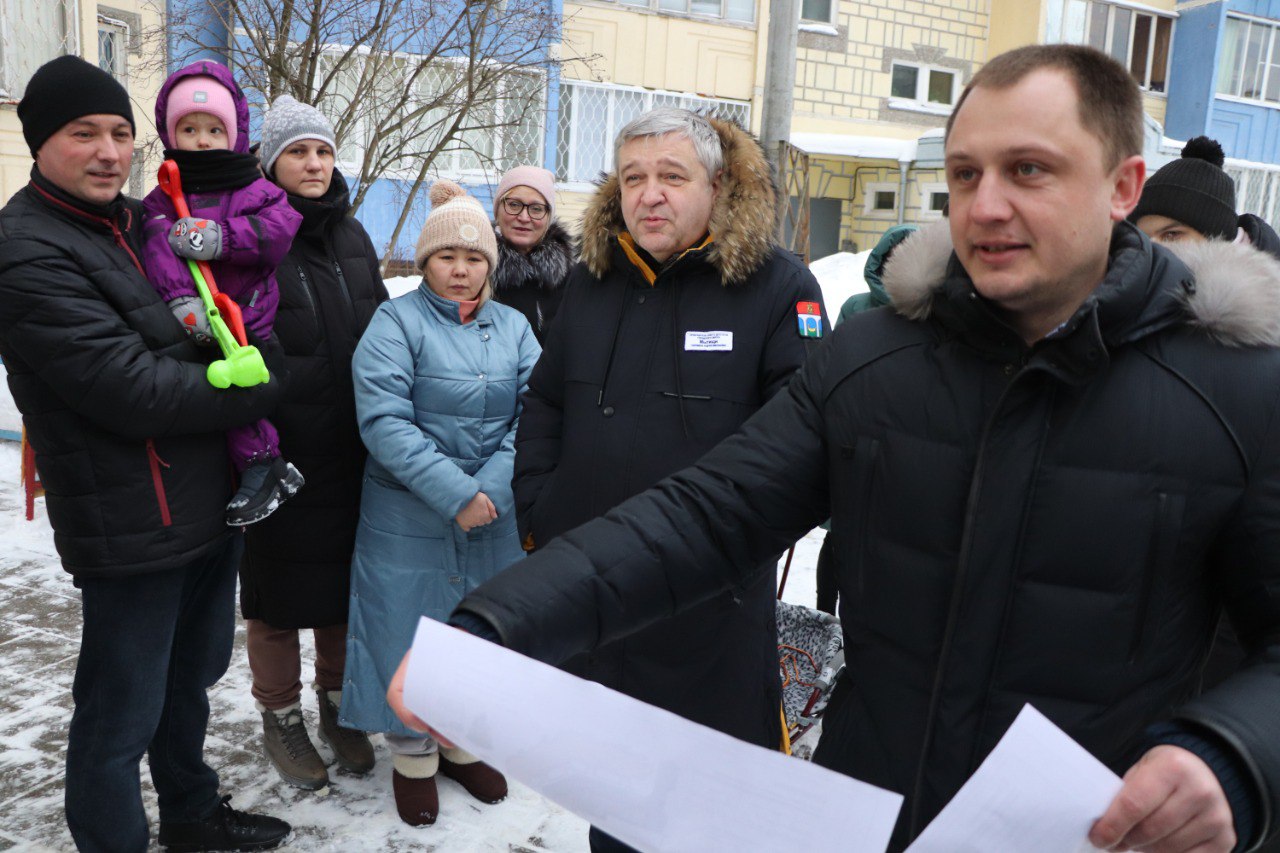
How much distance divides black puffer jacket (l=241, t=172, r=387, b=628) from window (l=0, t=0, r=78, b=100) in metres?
8.16

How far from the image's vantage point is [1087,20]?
860 inches

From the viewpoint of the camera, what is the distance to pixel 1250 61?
75.2 feet

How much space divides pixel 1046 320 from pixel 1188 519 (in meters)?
0.33

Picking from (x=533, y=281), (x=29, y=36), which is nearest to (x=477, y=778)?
(x=533, y=281)

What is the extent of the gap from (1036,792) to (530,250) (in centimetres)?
346

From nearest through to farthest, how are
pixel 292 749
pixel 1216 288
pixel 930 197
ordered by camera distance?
pixel 1216 288, pixel 292 749, pixel 930 197

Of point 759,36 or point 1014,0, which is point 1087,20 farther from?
point 759,36

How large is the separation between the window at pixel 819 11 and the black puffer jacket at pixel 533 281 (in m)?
17.4

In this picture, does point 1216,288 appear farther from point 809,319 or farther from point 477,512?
point 477,512

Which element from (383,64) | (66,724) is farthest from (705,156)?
(383,64)

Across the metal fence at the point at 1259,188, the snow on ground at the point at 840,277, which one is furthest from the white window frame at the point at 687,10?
the metal fence at the point at 1259,188

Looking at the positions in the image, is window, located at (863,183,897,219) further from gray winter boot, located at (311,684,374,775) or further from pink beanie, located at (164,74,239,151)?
pink beanie, located at (164,74,239,151)

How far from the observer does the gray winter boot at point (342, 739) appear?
Answer: 3576 millimetres

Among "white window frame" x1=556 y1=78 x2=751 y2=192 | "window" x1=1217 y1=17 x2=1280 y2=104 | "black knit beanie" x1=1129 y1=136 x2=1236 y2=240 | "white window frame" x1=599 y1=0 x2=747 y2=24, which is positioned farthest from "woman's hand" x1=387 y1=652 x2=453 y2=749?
"window" x1=1217 y1=17 x2=1280 y2=104
